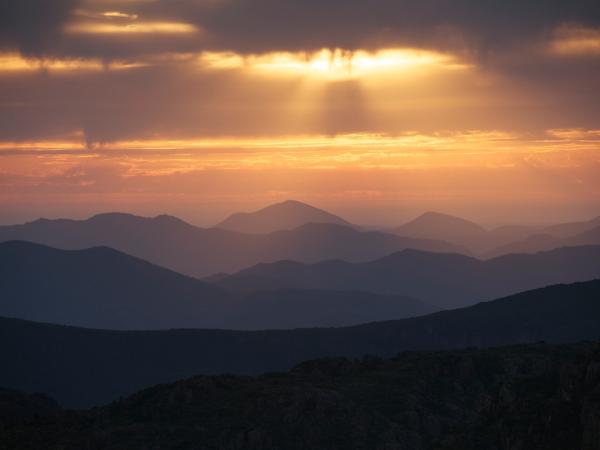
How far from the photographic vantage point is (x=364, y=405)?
102 m

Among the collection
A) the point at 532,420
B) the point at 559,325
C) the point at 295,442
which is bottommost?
the point at 559,325

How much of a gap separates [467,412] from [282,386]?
19.8 meters

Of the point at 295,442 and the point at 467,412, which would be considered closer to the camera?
the point at 295,442

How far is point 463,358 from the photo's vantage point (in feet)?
371

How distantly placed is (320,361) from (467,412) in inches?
905

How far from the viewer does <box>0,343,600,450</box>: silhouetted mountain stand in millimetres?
94500

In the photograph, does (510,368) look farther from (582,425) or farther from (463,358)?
(582,425)

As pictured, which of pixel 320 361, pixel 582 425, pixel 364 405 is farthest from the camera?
pixel 320 361

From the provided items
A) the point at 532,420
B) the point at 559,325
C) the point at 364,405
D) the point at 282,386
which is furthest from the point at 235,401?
the point at 559,325

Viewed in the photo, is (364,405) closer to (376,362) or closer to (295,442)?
(295,442)

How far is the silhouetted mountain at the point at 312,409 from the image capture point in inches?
3720

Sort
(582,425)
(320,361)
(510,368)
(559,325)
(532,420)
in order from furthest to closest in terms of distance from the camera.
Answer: (559,325) < (320,361) < (510,368) < (532,420) < (582,425)

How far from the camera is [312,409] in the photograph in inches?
3920

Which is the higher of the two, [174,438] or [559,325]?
[174,438]
